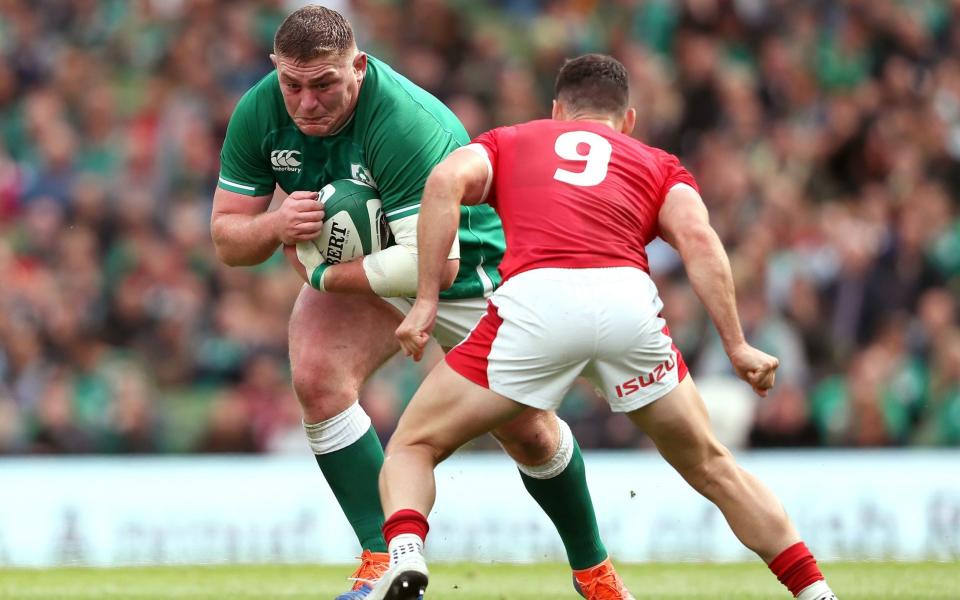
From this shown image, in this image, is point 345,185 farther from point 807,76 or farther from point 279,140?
point 807,76

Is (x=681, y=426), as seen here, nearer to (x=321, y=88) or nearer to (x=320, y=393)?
(x=320, y=393)

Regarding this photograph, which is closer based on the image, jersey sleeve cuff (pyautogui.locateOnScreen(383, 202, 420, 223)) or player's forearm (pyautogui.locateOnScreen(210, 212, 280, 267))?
jersey sleeve cuff (pyautogui.locateOnScreen(383, 202, 420, 223))

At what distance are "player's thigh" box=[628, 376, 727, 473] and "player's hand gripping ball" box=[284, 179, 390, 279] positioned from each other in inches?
56.3

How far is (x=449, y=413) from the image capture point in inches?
218

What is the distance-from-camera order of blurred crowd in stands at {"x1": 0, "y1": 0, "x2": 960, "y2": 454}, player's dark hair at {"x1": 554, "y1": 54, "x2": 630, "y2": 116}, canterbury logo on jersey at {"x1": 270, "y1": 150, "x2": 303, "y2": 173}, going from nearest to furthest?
player's dark hair at {"x1": 554, "y1": 54, "x2": 630, "y2": 116}, canterbury logo on jersey at {"x1": 270, "y1": 150, "x2": 303, "y2": 173}, blurred crowd in stands at {"x1": 0, "y1": 0, "x2": 960, "y2": 454}

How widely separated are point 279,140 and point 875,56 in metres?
9.08

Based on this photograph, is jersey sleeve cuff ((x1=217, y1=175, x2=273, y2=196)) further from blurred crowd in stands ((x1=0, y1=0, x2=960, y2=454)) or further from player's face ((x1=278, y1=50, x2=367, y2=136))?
blurred crowd in stands ((x1=0, y1=0, x2=960, y2=454))

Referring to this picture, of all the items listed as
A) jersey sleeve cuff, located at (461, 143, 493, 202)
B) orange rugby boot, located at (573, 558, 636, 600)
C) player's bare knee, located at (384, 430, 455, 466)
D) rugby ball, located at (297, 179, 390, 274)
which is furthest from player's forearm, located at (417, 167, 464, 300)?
orange rugby boot, located at (573, 558, 636, 600)

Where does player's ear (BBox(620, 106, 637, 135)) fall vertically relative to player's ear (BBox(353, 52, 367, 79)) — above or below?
below

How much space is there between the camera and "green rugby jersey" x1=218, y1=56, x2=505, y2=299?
20.6 feet

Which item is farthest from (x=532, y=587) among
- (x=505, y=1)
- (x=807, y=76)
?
(x=505, y=1)

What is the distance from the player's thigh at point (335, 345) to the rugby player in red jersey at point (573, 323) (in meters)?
1.04

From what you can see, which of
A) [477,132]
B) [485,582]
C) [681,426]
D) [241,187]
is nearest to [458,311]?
[241,187]

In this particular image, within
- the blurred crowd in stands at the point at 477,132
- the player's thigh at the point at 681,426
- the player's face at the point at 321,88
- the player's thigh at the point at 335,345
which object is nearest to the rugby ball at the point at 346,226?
the player's face at the point at 321,88
